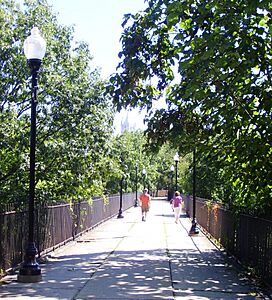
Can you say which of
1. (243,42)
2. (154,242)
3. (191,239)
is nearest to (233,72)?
(243,42)

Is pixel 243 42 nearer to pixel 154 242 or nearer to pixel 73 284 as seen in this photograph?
pixel 73 284

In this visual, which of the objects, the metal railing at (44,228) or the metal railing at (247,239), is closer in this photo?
the metal railing at (247,239)

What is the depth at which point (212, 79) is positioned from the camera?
9953 millimetres

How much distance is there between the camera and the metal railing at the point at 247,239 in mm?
10266

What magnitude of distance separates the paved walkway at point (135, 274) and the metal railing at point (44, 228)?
406mm

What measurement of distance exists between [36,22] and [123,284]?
892 cm

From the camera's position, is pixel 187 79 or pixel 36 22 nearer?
pixel 187 79

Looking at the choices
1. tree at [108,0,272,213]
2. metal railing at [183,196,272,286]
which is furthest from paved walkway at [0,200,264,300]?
tree at [108,0,272,213]

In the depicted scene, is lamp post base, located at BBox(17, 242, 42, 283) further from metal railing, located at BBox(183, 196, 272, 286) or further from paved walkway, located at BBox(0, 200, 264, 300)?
metal railing, located at BBox(183, 196, 272, 286)

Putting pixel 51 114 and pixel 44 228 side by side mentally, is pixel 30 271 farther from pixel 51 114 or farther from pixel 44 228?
pixel 51 114

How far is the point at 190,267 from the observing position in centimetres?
1260

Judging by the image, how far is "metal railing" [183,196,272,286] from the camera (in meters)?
10.3

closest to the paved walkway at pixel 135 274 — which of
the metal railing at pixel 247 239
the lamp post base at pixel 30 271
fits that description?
the lamp post base at pixel 30 271

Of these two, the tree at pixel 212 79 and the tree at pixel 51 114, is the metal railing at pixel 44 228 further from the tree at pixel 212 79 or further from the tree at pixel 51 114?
the tree at pixel 212 79
